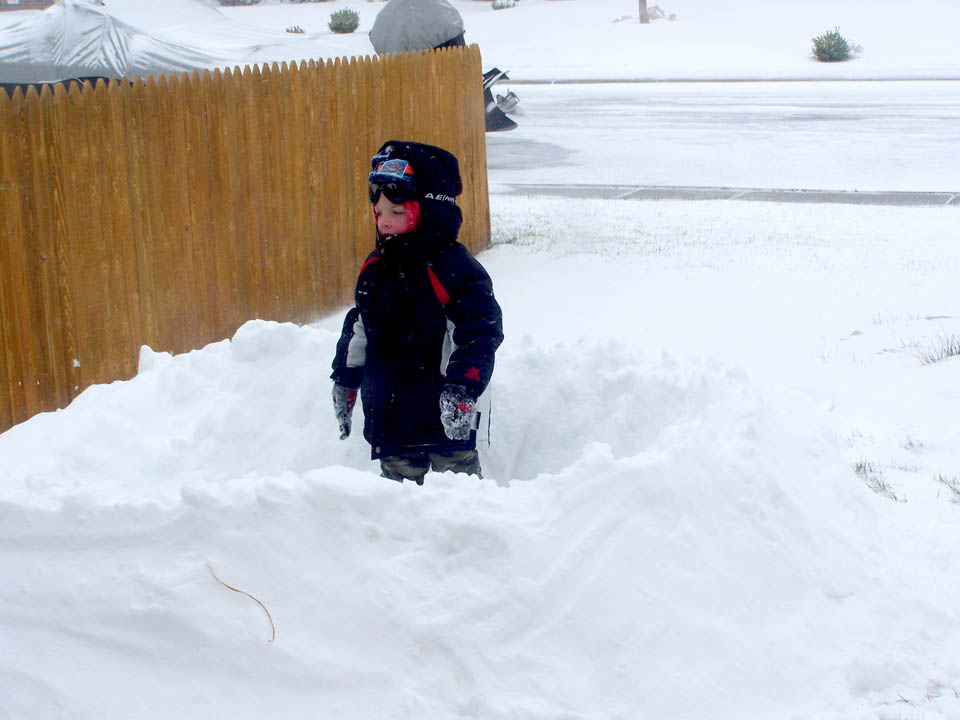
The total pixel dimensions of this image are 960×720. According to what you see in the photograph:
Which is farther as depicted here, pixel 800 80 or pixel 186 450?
pixel 800 80

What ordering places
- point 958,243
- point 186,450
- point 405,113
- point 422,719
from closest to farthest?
point 422,719, point 186,450, point 405,113, point 958,243

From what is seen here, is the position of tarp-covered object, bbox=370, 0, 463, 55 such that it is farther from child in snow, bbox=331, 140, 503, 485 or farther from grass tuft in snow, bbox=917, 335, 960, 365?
child in snow, bbox=331, 140, 503, 485

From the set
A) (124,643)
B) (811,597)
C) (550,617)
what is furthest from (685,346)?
(124,643)

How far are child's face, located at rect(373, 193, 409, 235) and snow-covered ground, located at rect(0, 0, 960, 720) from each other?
88cm

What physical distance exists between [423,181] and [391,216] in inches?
6.3

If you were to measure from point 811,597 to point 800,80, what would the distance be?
29.2 metres

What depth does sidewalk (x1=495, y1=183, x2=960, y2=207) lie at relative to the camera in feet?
40.3

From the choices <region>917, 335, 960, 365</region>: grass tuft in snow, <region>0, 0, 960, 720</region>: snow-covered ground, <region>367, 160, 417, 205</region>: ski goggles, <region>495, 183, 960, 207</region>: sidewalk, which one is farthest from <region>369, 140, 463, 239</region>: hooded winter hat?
<region>495, 183, 960, 207</region>: sidewalk

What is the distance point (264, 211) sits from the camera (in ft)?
23.4

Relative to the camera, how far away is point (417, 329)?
3.97 m

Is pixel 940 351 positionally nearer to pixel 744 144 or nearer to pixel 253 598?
pixel 253 598

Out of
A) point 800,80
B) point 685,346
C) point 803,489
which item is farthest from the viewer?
point 800,80

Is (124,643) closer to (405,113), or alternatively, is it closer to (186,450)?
(186,450)

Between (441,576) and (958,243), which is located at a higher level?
(441,576)
